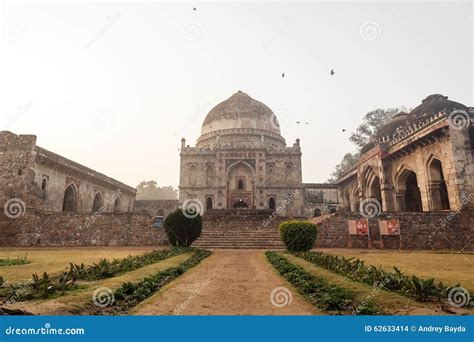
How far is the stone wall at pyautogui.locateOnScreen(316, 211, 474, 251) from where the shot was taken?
52.3ft

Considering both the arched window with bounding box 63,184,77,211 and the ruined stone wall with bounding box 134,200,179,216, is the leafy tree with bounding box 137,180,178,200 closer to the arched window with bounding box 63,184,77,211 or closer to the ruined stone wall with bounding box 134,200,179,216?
the ruined stone wall with bounding box 134,200,179,216

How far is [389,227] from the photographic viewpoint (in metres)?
15.9

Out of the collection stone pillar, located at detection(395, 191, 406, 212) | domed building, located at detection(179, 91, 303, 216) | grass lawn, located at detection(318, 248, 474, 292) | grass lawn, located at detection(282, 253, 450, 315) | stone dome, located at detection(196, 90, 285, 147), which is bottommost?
grass lawn, located at detection(318, 248, 474, 292)

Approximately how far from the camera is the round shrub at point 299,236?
1240cm

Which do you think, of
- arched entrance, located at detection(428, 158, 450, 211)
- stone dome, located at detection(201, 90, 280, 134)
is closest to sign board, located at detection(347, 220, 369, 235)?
arched entrance, located at detection(428, 158, 450, 211)

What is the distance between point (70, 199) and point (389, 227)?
23906 millimetres

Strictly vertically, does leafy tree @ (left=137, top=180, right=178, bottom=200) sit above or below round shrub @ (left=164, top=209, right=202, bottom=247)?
above

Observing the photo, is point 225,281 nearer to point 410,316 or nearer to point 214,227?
point 410,316

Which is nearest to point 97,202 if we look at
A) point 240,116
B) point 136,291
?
point 240,116

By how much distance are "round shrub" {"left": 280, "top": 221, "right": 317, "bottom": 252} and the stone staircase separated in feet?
8.81

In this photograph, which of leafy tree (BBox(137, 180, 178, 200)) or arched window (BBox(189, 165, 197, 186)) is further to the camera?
leafy tree (BBox(137, 180, 178, 200))

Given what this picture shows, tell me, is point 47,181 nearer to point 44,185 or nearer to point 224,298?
point 44,185

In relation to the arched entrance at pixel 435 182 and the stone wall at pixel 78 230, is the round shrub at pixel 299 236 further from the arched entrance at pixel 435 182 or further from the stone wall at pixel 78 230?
the arched entrance at pixel 435 182

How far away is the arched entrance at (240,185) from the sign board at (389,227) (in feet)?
57.7
